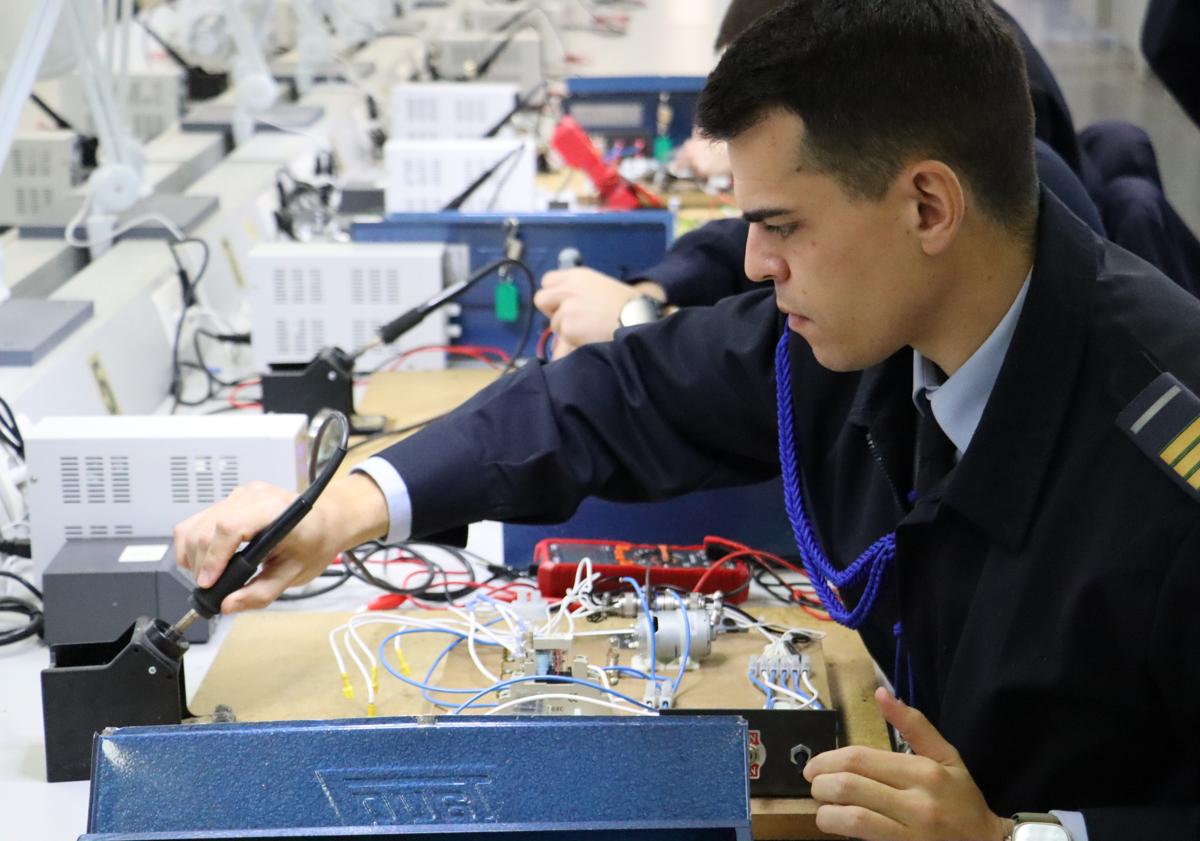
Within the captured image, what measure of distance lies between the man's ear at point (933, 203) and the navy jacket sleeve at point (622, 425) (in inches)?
14.6

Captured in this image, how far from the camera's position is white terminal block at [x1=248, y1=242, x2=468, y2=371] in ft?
7.95

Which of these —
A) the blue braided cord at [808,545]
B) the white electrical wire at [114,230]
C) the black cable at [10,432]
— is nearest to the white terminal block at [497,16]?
the white electrical wire at [114,230]

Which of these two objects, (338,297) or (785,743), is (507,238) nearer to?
(338,297)

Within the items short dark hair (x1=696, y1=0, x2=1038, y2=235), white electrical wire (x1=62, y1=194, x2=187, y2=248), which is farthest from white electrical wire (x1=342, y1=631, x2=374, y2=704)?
white electrical wire (x1=62, y1=194, x2=187, y2=248)

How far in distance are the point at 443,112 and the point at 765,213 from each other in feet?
7.85

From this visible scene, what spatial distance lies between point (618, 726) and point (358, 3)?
14.5ft

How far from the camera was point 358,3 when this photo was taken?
497 centimetres

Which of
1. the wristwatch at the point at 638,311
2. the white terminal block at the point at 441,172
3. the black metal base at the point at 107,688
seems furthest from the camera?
the white terminal block at the point at 441,172

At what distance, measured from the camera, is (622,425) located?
1.57 meters

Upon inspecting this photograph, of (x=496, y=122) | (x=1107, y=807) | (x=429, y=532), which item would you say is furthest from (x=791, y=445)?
(x=496, y=122)

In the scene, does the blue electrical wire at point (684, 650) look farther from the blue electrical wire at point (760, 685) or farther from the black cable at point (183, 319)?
the black cable at point (183, 319)

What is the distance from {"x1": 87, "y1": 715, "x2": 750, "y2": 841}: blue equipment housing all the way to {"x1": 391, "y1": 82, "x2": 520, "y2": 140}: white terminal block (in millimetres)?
2689

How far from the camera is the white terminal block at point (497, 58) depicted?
4.58m

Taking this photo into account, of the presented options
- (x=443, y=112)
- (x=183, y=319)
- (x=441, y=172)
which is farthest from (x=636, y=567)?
(x=443, y=112)
